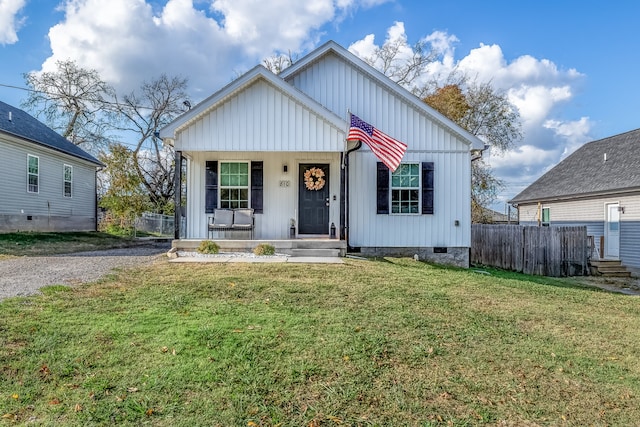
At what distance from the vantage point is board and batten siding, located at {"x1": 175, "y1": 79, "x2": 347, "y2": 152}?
9117mm

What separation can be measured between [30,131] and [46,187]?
2379 millimetres

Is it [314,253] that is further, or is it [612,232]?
[612,232]

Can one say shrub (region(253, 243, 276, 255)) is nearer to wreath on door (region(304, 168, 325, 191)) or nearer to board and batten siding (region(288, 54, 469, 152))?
wreath on door (region(304, 168, 325, 191))

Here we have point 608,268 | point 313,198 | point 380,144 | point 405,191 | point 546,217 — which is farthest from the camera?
point 546,217

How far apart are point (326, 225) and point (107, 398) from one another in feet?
26.7

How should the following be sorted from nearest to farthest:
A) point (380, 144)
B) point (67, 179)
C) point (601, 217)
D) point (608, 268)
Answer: point (380, 144) → point (608, 268) → point (601, 217) → point (67, 179)

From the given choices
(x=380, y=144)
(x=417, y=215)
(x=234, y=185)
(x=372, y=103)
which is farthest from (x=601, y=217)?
(x=234, y=185)

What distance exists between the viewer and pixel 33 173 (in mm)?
15727

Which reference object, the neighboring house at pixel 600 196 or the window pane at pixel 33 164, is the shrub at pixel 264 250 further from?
the neighboring house at pixel 600 196

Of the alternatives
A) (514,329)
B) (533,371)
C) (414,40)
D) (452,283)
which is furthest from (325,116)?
(414,40)

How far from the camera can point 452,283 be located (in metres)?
7.15

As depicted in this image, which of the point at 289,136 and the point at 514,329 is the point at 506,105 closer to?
the point at 289,136

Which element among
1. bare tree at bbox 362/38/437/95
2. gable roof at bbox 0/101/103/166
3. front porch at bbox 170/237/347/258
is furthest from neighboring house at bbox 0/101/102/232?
bare tree at bbox 362/38/437/95

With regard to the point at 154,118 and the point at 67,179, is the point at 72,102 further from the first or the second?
the point at 67,179
